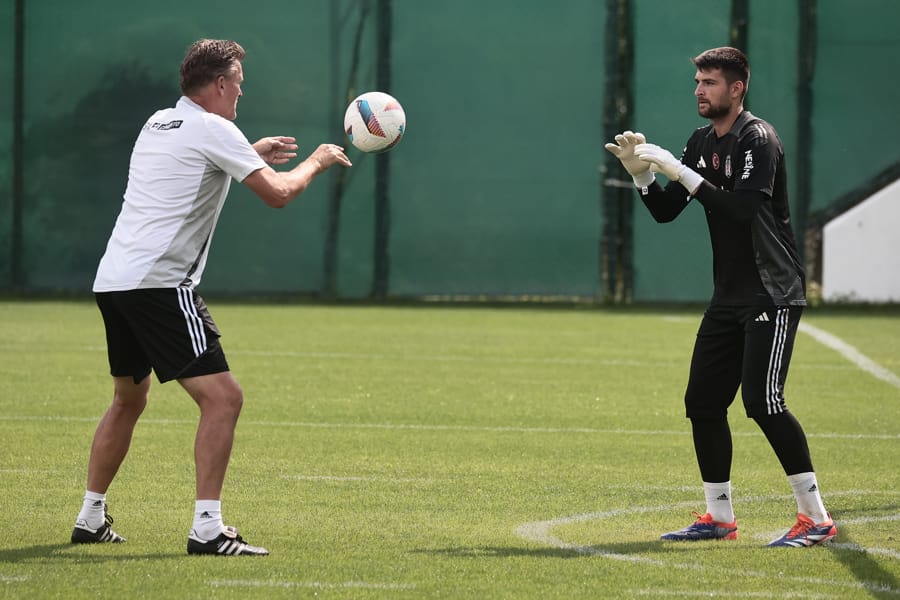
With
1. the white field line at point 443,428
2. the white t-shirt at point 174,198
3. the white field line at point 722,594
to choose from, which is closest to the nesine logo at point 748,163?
the white field line at point 722,594

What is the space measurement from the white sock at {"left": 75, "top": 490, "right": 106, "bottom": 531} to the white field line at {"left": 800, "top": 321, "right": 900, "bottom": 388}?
332 inches

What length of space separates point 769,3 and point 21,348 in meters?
13.0

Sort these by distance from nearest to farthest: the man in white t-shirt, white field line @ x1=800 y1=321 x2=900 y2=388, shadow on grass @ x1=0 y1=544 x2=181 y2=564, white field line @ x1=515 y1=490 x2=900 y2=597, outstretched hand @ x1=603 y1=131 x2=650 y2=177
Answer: white field line @ x1=515 y1=490 x2=900 y2=597, shadow on grass @ x1=0 y1=544 x2=181 y2=564, the man in white t-shirt, outstretched hand @ x1=603 y1=131 x2=650 y2=177, white field line @ x1=800 y1=321 x2=900 y2=388

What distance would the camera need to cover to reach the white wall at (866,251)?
2105cm

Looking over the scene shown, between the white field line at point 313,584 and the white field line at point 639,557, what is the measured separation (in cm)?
106

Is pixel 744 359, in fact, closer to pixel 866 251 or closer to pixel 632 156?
pixel 632 156

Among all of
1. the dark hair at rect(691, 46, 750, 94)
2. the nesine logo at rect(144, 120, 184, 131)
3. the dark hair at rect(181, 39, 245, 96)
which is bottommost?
the nesine logo at rect(144, 120, 184, 131)

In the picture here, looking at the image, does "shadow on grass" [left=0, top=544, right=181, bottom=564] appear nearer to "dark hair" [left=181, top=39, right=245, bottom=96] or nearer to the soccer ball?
"dark hair" [left=181, top=39, right=245, bottom=96]

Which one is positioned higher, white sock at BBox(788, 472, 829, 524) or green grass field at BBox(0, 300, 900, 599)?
white sock at BBox(788, 472, 829, 524)

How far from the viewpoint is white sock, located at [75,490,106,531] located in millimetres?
6328

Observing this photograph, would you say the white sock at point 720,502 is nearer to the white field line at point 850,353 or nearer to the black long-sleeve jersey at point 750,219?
the black long-sleeve jersey at point 750,219

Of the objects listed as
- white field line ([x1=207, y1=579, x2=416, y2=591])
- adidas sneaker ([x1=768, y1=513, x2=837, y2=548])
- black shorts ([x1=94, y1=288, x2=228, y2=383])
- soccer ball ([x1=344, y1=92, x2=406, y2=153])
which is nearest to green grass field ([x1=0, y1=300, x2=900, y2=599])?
white field line ([x1=207, y1=579, x2=416, y2=591])

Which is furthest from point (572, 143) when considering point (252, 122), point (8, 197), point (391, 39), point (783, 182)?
point (783, 182)

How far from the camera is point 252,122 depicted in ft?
72.1
